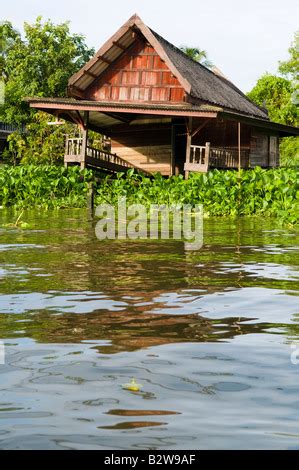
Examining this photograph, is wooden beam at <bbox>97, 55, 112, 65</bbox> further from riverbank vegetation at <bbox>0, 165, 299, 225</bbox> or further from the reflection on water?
the reflection on water

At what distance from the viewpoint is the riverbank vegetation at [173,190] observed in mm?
15039

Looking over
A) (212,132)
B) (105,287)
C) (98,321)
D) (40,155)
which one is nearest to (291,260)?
(105,287)

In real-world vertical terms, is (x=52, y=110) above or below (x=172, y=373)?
above

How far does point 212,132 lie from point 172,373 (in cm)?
2268

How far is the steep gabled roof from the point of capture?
2172 cm

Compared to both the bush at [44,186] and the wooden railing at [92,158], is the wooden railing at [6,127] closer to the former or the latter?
the wooden railing at [92,158]

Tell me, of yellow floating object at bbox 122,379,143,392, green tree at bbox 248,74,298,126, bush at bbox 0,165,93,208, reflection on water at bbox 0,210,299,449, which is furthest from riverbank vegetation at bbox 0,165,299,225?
green tree at bbox 248,74,298,126

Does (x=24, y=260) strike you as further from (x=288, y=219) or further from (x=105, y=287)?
(x=288, y=219)

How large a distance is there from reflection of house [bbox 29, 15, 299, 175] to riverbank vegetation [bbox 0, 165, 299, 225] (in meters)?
1.52

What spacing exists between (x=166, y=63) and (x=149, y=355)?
19.1 m

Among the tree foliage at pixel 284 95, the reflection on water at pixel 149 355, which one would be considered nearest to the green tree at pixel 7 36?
the tree foliage at pixel 284 95

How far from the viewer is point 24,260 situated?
7191 mm
